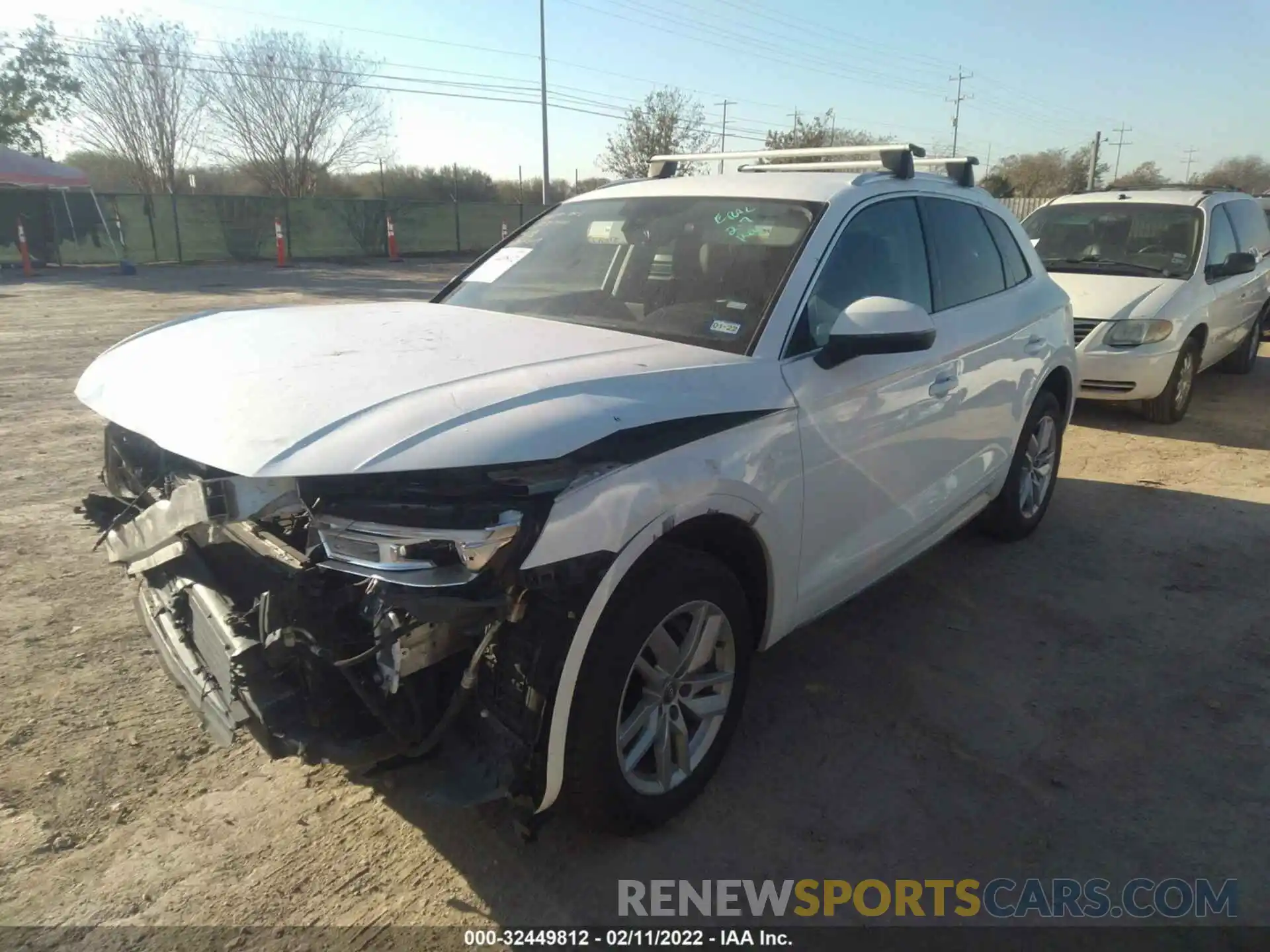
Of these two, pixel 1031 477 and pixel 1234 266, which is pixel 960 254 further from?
pixel 1234 266

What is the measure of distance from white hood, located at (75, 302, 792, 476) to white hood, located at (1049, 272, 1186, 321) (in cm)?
592

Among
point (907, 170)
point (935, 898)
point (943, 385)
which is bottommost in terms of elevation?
point (935, 898)

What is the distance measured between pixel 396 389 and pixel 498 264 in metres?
1.89

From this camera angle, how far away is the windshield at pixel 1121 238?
818cm

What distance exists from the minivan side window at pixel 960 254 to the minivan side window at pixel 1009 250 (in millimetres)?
57

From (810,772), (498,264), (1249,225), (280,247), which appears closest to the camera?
(810,772)

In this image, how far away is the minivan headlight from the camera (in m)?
7.44

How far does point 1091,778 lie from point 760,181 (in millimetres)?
2497

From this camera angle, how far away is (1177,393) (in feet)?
25.4

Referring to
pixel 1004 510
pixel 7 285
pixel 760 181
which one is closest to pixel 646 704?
pixel 760 181

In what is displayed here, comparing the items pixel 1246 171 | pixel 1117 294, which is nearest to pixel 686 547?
pixel 1117 294

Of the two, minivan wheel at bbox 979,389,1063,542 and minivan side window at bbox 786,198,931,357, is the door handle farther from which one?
minivan wheel at bbox 979,389,1063,542

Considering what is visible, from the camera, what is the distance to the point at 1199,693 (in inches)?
140

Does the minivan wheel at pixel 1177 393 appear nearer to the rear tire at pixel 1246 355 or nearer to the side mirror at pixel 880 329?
the rear tire at pixel 1246 355
